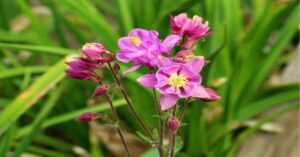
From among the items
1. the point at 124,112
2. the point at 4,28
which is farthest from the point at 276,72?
the point at 4,28

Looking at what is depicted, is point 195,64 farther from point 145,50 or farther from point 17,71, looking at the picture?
point 17,71

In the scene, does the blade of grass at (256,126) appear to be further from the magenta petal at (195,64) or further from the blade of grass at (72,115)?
the magenta petal at (195,64)

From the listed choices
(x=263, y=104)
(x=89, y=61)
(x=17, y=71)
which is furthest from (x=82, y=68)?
(x=263, y=104)

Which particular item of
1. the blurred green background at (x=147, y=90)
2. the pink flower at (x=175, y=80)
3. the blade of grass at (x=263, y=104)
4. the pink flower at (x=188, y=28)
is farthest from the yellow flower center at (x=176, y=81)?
the blade of grass at (x=263, y=104)

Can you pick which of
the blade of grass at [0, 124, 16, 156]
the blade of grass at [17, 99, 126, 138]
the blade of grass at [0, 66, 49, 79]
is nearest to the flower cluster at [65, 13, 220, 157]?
the blade of grass at [0, 124, 16, 156]

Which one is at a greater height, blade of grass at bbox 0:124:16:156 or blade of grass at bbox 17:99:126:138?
blade of grass at bbox 17:99:126:138

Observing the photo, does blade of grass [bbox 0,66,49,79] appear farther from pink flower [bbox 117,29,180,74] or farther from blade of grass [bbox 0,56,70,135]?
pink flower [bbox 117,29,180,74]

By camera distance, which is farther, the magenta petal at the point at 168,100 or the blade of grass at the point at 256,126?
the blade of grass at the point at 256,126
